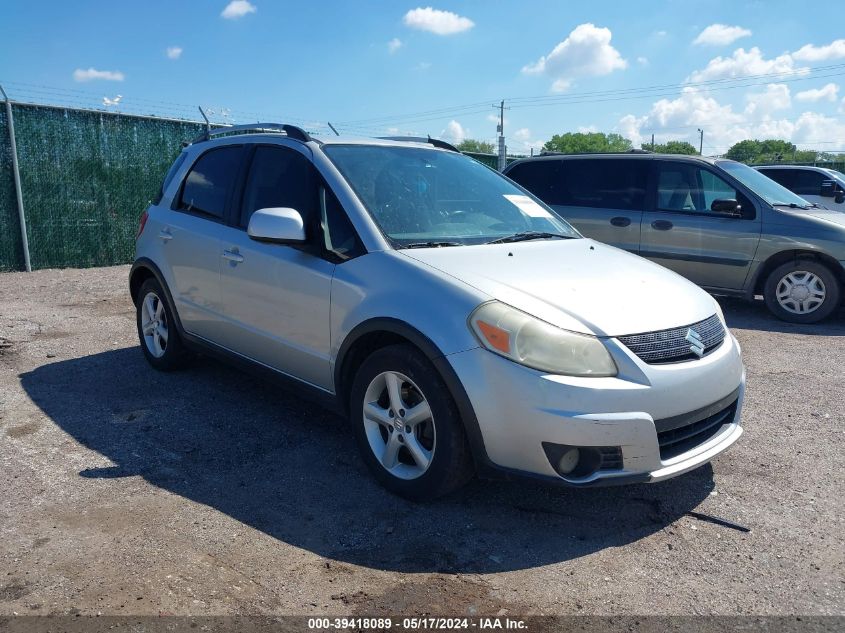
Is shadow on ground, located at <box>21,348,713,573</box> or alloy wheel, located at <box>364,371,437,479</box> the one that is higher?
alloy wheel, located at <box>364,371,437,479</box>

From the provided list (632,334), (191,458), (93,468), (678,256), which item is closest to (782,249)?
(678,256)

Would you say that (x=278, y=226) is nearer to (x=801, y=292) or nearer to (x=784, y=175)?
(x=801, y=292)

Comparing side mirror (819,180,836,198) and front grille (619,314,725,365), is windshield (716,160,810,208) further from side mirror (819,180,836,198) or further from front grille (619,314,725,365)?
front grille (619,314,725,365)

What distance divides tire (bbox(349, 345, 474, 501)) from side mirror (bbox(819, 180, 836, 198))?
36.9ft

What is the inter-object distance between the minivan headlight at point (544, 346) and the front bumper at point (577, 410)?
0.12ft

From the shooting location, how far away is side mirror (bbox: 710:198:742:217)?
7.96m

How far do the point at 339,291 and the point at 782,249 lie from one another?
20.2 ft

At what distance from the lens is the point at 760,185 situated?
841 centimetres

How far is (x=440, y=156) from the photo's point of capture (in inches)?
186

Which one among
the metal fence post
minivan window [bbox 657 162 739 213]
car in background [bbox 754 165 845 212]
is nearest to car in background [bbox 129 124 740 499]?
minivan window [bbox 657 162 739 213]

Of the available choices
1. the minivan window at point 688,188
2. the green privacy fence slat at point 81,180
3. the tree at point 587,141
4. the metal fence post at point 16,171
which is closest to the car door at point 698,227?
the minivan window at point 688,188

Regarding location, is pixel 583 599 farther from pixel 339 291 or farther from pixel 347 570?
pixel 339 291

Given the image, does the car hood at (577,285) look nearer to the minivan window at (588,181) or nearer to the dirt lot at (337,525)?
the dirt lot at (337,525)

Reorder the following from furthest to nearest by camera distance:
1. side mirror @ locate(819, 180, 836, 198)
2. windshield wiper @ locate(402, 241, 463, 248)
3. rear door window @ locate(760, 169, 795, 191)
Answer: rear door window @ locate(760, 169, 795, 191) → side mirror @ locate(819, 180, 836, 198) → windshield wiper @ locate(402, 241, 463, 248)
